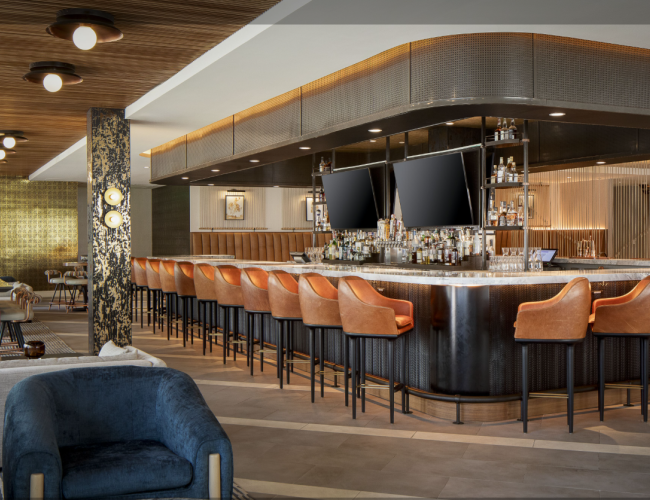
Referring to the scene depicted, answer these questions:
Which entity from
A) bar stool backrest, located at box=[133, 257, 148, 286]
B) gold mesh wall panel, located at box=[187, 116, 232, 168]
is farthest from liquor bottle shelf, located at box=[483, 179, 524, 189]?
bar stool backrest, located at box=[133, 257, 148, 286]

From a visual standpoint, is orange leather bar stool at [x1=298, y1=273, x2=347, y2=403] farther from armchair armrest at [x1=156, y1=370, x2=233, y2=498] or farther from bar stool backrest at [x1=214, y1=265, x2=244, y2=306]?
armchair armrest at [x1=156, y1=370, x2=233, y2=498]

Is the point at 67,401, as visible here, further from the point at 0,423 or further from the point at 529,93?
the point at 529,93

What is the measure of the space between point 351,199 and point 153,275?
3297mm

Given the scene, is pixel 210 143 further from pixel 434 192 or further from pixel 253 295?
pixel 434 192

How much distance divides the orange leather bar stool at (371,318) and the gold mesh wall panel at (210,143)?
13.7 ft

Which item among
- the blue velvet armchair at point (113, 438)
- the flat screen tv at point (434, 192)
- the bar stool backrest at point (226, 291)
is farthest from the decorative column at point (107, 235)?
the blue velvet armchair at point (113, 438)

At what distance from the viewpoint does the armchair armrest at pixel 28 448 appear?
90.7 inches

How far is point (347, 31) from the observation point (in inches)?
181

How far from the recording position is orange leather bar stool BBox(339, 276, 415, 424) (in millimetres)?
4605

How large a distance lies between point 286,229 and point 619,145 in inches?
322

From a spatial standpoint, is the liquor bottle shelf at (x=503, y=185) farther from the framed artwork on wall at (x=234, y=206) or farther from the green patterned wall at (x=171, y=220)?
the green patterned wall at (x=171, y=220)

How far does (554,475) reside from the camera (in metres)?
3.58

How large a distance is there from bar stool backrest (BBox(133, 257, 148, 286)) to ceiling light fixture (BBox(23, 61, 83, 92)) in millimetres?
4739

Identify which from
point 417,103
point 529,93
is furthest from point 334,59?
point 529,93
